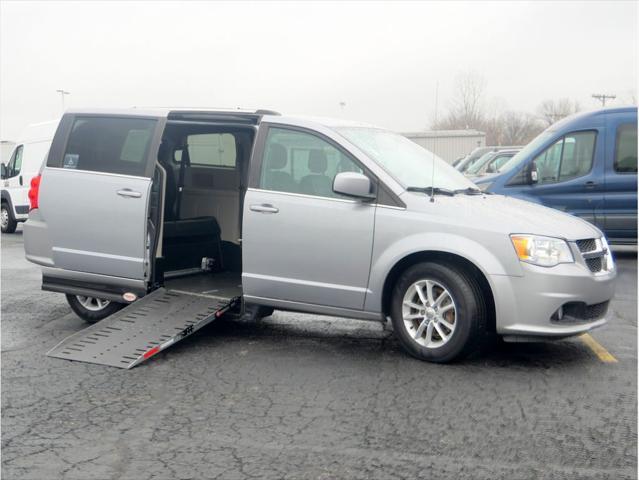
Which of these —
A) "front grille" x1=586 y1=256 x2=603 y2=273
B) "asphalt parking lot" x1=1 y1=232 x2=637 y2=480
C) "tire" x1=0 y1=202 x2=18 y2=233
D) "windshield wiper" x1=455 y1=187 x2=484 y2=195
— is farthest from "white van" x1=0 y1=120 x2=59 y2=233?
"front grille" x1=586 y1=256 x2=603 y2=273

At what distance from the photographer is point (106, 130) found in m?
6.76

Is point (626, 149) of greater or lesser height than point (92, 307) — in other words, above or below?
above

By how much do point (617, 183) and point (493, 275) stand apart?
649cm

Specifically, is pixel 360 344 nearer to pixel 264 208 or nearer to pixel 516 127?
pixel 264 208

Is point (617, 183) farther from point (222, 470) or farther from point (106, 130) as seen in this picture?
point (222, 470)

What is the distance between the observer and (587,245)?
557 centimetres

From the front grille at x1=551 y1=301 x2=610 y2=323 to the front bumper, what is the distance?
19 millimetres

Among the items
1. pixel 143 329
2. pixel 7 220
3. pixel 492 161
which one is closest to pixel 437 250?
pixel 143 329

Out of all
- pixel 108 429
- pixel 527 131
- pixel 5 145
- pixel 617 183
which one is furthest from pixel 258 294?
pixel 527 131

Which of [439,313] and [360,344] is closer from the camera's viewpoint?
[439,313]

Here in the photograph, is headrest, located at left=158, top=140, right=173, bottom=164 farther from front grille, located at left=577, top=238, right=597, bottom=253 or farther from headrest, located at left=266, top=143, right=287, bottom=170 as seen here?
front grille, located at left=577, top=238, right=597, bottom=253

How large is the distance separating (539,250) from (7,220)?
50.5ft

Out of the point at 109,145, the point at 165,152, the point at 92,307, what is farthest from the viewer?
the point at 165,152

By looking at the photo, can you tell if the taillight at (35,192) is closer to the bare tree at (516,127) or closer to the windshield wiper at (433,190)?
the windshield wiper at (433,190)
